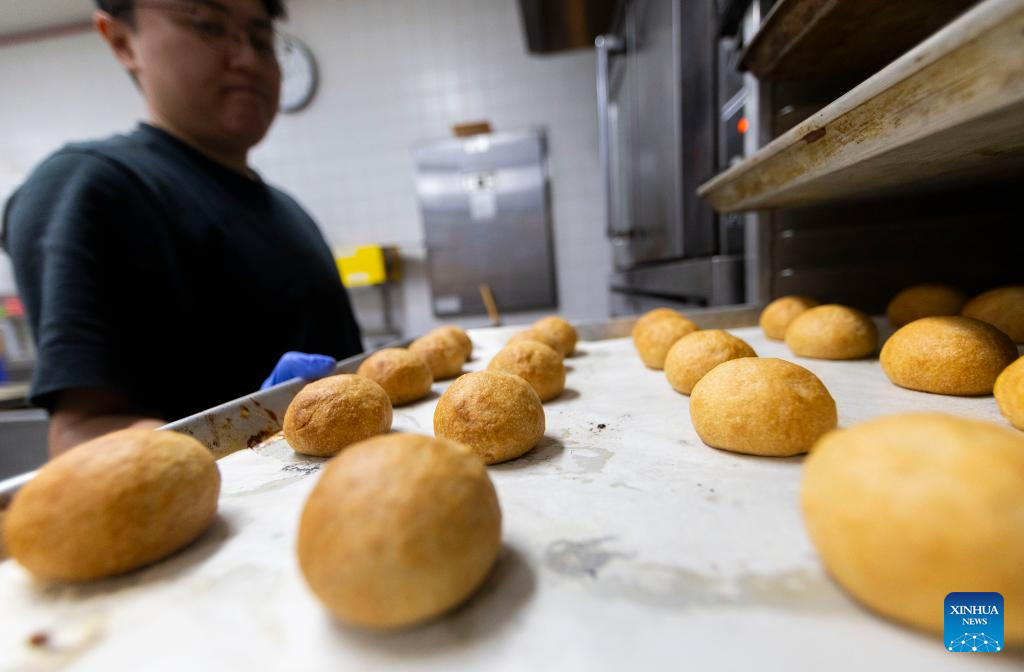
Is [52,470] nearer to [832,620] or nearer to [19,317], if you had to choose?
[832,620]

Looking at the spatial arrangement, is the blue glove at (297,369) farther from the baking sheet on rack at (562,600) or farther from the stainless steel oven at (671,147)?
the stainless steel oven at (671,147)

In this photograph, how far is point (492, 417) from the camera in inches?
27.3

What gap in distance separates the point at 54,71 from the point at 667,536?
5849 millimetres

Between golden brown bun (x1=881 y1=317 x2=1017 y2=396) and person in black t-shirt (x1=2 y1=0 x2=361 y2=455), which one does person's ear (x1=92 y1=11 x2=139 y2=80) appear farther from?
golden brown bun (x1=881 y1=317 x2=1017 y2=396)

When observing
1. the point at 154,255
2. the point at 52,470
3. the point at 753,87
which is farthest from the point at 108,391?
the point at 753,87

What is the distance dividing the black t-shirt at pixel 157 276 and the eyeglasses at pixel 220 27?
35 cm

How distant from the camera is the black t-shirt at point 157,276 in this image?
40.0 inches

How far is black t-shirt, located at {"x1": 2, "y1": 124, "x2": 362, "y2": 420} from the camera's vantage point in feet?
3.33

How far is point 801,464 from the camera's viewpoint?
0.64 m

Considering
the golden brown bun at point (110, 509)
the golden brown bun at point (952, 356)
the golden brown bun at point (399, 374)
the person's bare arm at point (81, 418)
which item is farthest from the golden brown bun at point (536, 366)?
the person's bare arm at point (81, 418)

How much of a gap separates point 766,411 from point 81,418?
4.64 ft

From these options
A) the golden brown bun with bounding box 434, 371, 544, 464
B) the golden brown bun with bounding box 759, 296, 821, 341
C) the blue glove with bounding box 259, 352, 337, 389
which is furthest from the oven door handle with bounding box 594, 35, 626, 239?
the golden brown bun with bounding box 434, 371, 544, 464

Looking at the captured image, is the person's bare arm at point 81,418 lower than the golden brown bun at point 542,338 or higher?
lower

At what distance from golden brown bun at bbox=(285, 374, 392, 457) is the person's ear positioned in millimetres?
1440
